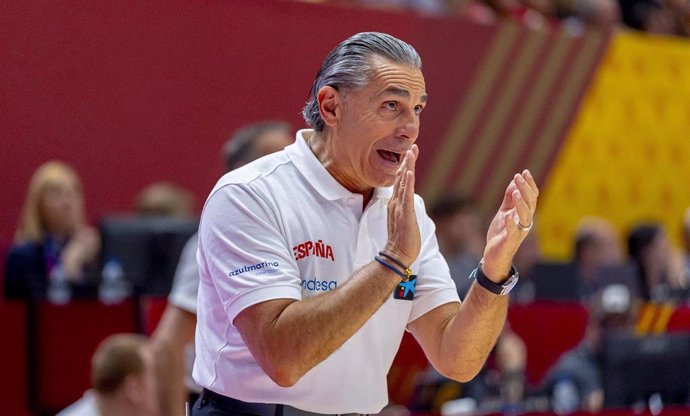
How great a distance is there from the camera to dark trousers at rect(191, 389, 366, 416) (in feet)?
9.19

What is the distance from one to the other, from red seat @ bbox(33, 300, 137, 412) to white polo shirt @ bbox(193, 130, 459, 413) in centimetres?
310

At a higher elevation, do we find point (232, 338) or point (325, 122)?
point (325, 122)

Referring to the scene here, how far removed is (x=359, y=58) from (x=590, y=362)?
12.2ft

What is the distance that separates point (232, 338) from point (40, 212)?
4.34m

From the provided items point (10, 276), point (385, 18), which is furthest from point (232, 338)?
point (385, 18)

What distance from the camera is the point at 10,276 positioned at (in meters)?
6.27

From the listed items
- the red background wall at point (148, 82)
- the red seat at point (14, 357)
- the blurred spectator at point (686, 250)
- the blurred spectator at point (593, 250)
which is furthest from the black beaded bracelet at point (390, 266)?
the blurred spectator at point (686, 250)

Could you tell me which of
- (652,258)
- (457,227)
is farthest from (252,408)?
(652,258)

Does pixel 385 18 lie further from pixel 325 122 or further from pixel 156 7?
pixel 325 122

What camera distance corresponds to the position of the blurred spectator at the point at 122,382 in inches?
201

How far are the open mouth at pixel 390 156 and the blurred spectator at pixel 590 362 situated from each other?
2768 millimetres

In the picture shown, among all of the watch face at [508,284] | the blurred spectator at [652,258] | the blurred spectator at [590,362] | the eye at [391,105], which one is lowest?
the blurred spectator at [652,258]

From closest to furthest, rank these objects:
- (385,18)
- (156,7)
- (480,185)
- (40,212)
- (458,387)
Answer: (458,387) < (40,212) < (156,7) < (385,18) < (480,185)

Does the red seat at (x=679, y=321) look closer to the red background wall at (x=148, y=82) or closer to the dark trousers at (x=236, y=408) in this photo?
the red background wall at (x=148, y=82)
